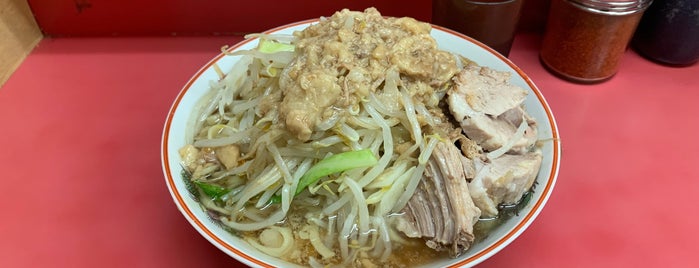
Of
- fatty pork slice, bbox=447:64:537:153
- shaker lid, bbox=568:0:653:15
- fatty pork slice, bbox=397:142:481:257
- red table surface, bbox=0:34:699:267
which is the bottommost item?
red table surface, bbox=0:34:699:267

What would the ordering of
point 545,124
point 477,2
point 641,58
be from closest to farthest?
point 545,124 → point 477,2 → point 641,58

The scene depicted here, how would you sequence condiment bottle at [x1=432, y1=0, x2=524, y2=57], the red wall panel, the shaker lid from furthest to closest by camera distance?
1. the red wall panel
2. condiment bottle at [x1=432, y1=0, x2=524, y2=57]
3. the shaker lid

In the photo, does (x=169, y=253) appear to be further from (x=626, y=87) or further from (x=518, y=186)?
(x=626, y=87)

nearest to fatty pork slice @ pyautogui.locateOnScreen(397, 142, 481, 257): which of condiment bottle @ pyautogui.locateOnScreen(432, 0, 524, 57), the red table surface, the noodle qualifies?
the noodle

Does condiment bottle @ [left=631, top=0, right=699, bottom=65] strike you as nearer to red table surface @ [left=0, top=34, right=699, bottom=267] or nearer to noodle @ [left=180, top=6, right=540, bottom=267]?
red table surface @ [left=0, top=34, right=699, bottom=267]

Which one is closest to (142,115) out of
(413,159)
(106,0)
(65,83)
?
(65,83)
